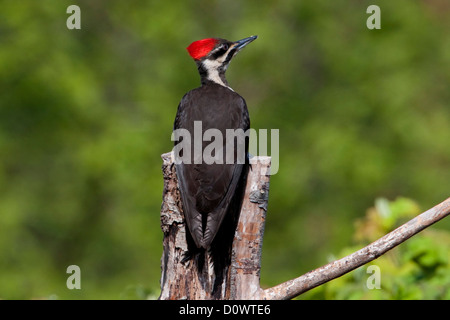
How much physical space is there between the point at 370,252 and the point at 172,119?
765 cm

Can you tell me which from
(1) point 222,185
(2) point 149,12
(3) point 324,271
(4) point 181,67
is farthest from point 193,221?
(2) point 149,12

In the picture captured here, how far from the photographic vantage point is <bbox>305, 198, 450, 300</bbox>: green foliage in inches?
169

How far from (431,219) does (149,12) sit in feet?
28.7

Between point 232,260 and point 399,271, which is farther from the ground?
point 399,271

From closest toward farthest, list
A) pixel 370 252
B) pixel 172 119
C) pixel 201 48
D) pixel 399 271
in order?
pixel 370 252 < pixel 399 271 < pixel 201 48 < pixel 172 119

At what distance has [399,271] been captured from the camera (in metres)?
4.77

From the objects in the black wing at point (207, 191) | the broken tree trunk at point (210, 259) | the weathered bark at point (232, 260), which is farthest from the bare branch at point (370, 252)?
the black wing at point (207, 191)

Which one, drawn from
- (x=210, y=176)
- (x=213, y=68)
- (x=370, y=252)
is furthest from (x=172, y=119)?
(x=370, y=252)

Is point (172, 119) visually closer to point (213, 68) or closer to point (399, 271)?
point (213, 68)

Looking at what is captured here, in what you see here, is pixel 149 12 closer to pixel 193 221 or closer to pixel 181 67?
pixel 181 67

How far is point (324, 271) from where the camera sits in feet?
11.6

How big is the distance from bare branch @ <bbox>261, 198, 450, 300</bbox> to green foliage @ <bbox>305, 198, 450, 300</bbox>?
0.71m

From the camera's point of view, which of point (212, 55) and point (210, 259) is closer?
point (210, 259)

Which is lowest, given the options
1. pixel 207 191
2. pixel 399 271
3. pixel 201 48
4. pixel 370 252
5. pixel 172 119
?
pixel 370 252
